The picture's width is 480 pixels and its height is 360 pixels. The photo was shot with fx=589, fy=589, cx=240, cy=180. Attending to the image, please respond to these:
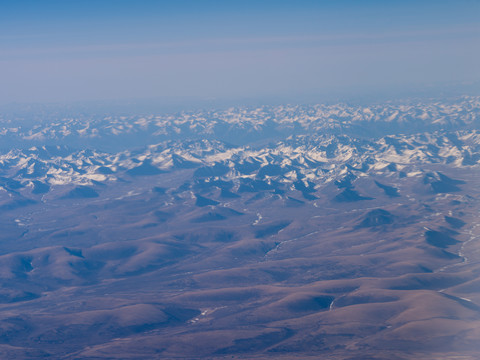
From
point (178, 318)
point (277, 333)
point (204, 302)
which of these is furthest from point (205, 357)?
point (204, 302)

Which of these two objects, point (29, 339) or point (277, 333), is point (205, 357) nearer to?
point (277, 333)

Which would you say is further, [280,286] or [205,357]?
[280,286]

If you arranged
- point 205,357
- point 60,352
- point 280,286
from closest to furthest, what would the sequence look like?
1. point 205,357
2. point 60,352
3. point 280,286

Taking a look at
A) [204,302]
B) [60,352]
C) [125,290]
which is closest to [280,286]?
[204,302]

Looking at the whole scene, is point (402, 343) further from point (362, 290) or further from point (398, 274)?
point (398, 274)

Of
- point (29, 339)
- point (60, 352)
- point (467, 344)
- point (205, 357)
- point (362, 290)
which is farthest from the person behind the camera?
point (362, 290)

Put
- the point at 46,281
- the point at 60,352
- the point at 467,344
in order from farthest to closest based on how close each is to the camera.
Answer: the point at 46,281 < the point at 60,352 < the point at 467,344

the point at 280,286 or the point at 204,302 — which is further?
the point at 280,286

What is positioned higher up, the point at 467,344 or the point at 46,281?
the point at 467,344

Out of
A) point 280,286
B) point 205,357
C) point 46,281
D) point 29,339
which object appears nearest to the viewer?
point 205,357
